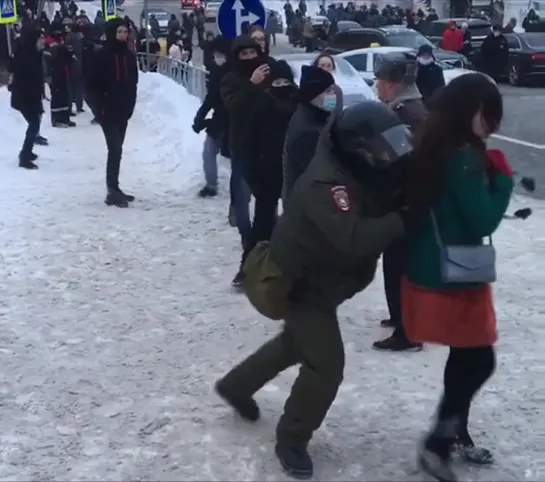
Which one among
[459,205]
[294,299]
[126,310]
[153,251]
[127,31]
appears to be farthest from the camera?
[127,31]

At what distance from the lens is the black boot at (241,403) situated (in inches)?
207

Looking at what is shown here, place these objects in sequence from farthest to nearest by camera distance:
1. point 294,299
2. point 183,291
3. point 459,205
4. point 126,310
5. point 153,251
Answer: point 153,251 < point 183,291 < point 126,310 < point 294,299 < point 459,205

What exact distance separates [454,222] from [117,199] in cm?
733

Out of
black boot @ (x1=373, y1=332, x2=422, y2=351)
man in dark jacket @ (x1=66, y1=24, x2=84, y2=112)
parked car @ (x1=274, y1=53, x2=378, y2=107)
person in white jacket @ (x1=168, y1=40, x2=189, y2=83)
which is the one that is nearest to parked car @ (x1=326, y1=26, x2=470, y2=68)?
person in white jacket @ (x1=168, y1=40, x2=189, y2=83)

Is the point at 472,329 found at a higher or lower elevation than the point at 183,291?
higher

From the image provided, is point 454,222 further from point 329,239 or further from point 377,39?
point 377,39

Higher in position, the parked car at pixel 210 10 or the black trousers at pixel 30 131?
the black trousers at pixel 30 131

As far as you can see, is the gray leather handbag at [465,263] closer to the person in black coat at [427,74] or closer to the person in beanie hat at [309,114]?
the person in beanie hat at [309,114]

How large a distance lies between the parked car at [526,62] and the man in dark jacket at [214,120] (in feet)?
60.0

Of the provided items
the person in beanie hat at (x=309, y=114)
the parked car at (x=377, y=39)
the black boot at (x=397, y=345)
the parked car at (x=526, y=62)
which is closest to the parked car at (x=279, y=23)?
the parked car at (x=377, y=39)

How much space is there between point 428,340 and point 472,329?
0.60 feet

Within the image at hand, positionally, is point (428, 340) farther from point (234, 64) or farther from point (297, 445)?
point (234, 64)

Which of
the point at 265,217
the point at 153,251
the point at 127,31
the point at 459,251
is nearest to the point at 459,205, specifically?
the point at 459,251

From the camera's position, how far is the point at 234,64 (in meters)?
7.53
